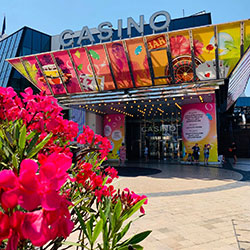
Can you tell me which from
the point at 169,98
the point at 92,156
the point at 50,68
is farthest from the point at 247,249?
the point at 50,68

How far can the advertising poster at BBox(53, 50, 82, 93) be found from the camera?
1549cm

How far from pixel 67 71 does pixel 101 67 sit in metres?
2.98

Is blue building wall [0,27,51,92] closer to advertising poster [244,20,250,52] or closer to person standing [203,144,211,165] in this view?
person standing [203,144,211,165]

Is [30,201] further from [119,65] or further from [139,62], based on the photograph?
[119,65]

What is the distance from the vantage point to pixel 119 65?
47.9 ft

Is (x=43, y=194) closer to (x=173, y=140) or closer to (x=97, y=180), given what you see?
(x=97, y=180)

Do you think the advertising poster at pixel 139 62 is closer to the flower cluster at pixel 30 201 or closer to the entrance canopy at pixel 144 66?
the entrance canopy at pixel 144 66

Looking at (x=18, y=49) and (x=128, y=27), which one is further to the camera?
(x=18, y=49)

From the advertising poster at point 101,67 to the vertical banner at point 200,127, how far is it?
6272mm

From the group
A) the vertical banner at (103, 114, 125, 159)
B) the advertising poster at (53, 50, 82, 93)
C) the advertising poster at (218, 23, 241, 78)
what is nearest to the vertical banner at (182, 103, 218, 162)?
the advertising poster at (218, 23, 241, 78)

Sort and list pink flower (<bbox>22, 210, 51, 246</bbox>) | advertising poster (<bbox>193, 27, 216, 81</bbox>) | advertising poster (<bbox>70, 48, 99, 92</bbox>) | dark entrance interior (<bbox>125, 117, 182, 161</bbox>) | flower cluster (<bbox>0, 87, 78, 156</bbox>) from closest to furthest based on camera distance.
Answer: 1. pink flower (<bbox>22, 210, 51, 246</bbox>)
2. flower cluster (<bbox>0, 87, 78, 156</bbox>)
3. advertising poster (<bbox>193, 27, 216, 81</bbox>)
4. advertising poster (<bbox>70, 48, 99, 92</bbox>)
5. dark entrance interior (<bbox>125, 117, 182, 161</bbox>)

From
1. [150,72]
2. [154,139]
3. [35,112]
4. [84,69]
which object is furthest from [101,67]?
[35,112]

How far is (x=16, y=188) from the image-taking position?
0.53 meters

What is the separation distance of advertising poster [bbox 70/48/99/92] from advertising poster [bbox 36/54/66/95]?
1.74 m
